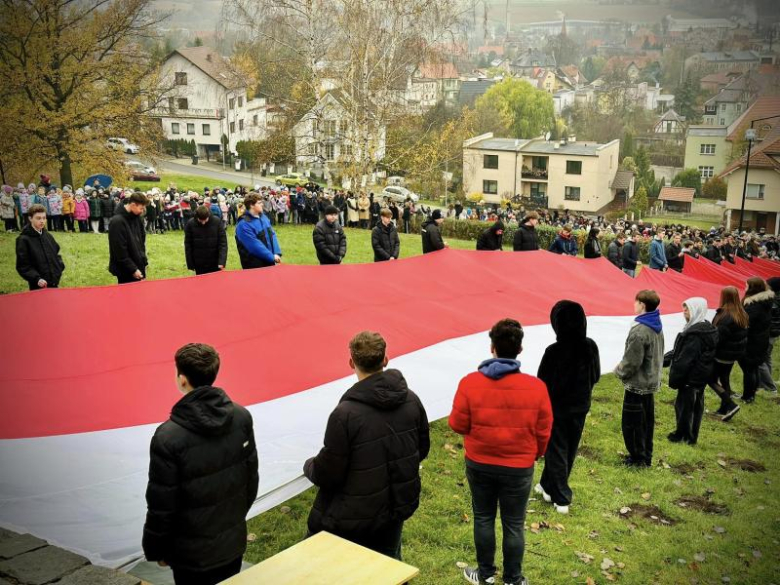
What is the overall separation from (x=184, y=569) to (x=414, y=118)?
23.4 meters

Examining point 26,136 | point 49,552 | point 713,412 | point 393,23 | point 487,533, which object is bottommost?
point 713,412

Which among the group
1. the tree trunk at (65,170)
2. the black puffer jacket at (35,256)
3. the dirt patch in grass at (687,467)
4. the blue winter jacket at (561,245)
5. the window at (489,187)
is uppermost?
the tree trunk at (65,170)

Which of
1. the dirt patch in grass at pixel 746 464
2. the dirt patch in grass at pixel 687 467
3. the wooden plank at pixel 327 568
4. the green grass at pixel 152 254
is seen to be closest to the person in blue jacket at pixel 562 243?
the green grass at pixel 152 254

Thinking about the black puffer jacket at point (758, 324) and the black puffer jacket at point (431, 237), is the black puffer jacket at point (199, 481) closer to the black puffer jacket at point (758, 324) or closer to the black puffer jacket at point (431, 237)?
the black puffer jacket at point (758, 324)

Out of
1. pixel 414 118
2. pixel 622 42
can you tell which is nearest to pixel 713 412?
pixel 414 118

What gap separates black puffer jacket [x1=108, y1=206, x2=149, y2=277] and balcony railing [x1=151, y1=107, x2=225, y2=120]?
750 centimetres

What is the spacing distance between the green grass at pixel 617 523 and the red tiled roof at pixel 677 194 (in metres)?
48.3

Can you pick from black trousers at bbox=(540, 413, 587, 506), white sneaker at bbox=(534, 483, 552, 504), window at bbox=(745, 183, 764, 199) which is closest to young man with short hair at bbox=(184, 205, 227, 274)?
white sneaker at bbox=(534, 483, 552, 504)

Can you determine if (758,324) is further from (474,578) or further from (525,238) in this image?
(474,578)

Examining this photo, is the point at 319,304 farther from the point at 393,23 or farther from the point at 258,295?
the point at 393,23

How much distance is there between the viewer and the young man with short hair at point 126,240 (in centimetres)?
704

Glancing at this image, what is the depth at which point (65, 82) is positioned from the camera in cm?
771

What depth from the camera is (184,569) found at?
291cm

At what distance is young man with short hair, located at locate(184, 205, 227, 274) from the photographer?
25.5 feet
